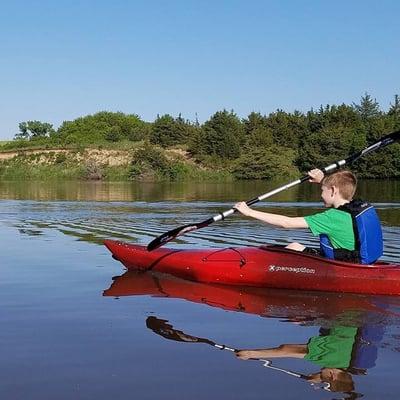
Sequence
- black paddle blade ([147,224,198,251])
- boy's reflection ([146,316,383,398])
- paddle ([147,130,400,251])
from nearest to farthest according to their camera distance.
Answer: boy's reflection ([146,316,383,398]), paddle ([147,130,400,251]), black paddle blade ([147,224,198,251])

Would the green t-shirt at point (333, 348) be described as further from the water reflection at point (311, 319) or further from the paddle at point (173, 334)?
the paddle at point (173, 334)

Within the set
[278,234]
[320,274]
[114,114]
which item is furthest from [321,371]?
[114,114]

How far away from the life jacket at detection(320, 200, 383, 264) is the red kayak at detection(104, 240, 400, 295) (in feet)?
0.50

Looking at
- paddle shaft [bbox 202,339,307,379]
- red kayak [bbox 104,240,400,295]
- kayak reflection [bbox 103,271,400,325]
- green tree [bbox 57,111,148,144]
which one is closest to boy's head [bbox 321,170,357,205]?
red kayak [bbox 104,240,400,295]

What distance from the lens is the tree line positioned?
61.3m

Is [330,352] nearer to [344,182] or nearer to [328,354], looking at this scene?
[328,354]

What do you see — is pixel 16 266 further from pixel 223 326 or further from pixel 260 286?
pixel 223 326

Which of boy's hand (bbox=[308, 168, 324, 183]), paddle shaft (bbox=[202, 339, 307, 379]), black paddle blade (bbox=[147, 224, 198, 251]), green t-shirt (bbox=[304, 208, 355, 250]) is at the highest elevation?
boy's hand (bbox=[308, 168, 324, 183])

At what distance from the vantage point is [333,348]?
498 cm

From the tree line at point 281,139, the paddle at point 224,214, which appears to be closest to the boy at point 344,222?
the paddle at point 224,214

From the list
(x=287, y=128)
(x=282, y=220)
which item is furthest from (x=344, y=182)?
(x=287, y=128)

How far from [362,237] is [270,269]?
1.16 m

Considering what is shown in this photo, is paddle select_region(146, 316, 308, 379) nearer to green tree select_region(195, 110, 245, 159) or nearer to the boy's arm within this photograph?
the boy's arm

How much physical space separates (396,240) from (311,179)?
497 centimetres
